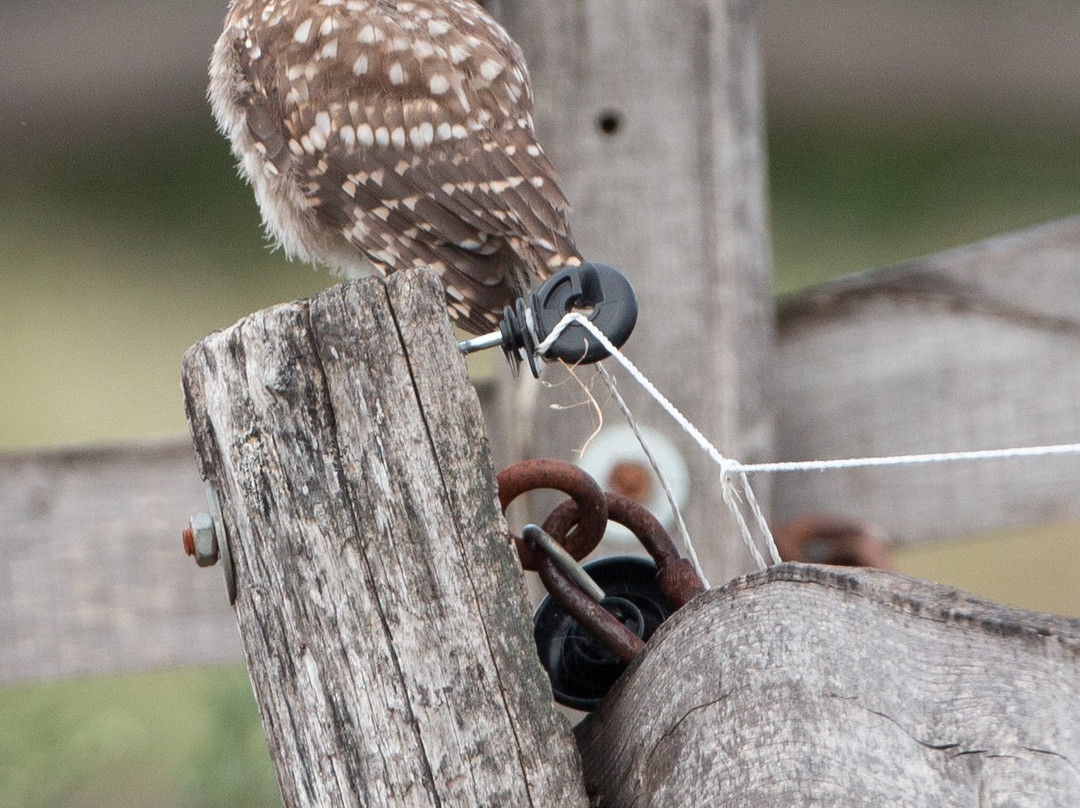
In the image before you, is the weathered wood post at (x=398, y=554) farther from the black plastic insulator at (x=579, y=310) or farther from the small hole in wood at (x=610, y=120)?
the small hole in wood at (x=610, y=120)

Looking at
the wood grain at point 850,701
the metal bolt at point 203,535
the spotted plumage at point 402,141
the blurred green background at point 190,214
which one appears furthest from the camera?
the blurred green background at point 190,214

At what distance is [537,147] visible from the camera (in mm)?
2326

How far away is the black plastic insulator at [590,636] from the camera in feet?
4.37

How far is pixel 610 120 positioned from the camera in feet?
7.71

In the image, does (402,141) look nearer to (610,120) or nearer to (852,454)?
(610,120)

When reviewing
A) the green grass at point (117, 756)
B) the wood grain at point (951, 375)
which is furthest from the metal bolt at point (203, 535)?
the green grass at point (117, 756)

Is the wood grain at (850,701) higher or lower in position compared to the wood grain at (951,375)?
higher

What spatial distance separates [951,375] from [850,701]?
1.57 metres

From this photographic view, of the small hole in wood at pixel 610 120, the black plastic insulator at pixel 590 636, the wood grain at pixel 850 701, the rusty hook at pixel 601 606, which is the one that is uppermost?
the small hole in wood at pixel 610 120

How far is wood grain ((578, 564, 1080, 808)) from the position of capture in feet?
3.10

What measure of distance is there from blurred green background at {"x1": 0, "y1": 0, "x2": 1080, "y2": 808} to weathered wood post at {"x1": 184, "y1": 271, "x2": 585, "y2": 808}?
319cm

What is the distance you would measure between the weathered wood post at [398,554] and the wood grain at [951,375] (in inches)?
56.2

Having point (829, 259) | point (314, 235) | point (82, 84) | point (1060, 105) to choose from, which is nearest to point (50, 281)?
point (82, 84)

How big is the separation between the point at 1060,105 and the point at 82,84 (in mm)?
6595
